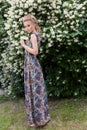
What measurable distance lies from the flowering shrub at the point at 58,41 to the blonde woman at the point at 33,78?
56 cm

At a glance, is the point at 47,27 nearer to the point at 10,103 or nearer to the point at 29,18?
the point at 29,18

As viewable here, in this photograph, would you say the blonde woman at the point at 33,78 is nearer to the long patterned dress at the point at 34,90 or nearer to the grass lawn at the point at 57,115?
the long patterned dress at the point at 34,90

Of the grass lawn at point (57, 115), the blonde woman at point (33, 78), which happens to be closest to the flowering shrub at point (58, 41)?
the grass lawn at point (57, 115)

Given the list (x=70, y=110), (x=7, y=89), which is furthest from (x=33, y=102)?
(x=7, y=89)

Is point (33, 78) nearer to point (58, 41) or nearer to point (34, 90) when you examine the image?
point (34, 90)

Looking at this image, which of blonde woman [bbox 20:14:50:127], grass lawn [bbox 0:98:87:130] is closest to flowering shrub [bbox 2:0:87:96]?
grass lawn [bbox 0:98:87:130]

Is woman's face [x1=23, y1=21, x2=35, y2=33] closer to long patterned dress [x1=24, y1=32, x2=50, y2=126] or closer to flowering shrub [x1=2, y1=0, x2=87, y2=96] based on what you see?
long patterned dress [x1=24, y1=32, x2=50, y2=126]

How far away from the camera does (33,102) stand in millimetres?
5691

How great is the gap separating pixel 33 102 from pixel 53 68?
1479 mm

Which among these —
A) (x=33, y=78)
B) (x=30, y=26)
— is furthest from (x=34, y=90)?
(x=30, y=26)

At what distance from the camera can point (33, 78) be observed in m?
5.57

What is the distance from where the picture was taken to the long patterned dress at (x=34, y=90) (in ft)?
18.3

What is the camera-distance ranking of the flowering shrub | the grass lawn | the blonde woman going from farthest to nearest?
the flowering shrub, the grass lawn, the blonde woman

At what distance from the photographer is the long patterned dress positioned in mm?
5578
